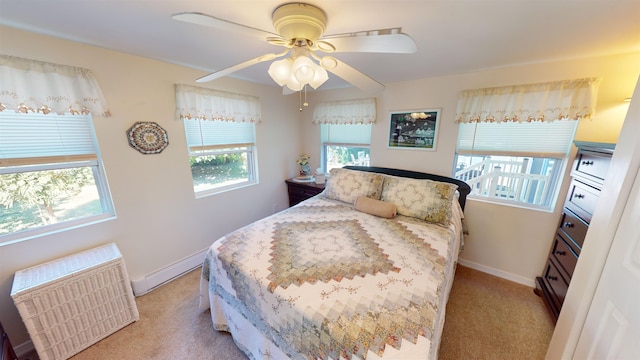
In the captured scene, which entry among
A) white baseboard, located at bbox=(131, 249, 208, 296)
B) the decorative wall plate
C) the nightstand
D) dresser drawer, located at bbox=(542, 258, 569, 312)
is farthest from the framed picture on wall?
white baseboard, located at bbox=(131, 249, 208, 296)

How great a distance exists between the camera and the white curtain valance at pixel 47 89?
1.25 meters

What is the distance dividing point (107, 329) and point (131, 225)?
781 millimetres

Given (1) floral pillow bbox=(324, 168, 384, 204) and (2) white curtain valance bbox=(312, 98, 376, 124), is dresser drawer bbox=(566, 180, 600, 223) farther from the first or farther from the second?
(2) white curtain valance bbox=(312, 98, 376, 124)

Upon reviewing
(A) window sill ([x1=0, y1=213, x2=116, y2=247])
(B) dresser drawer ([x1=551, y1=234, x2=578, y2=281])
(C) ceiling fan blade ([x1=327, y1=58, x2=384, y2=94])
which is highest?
(C) ceiling fan blade ([x1=327, y1=58, x2=384, y2=94])

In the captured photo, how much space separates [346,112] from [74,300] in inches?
118

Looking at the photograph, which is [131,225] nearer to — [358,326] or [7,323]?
[7,323]

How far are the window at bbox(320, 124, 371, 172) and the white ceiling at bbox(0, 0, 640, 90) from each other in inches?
48.0

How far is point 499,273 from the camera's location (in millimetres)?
2244

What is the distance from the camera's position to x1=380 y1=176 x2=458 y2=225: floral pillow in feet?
6.05

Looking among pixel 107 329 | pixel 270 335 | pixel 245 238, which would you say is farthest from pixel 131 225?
pixel 270 335

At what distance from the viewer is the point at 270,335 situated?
1176 millimetres

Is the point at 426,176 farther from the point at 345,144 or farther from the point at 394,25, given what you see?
the point at 394,25

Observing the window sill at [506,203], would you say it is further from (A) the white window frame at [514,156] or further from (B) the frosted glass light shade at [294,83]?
(B) the frosted glass light shade at [294,83]

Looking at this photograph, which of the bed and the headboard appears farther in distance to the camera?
the headboard
